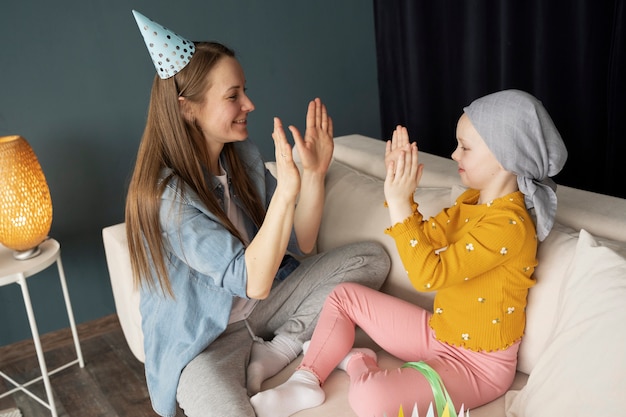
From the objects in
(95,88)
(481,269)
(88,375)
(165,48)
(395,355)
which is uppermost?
(165,48)

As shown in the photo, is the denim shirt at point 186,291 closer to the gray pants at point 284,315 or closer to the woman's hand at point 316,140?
the gray pants at point 284,315

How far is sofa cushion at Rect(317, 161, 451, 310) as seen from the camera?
1.72 metres

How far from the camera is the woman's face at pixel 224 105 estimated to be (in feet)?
5.26

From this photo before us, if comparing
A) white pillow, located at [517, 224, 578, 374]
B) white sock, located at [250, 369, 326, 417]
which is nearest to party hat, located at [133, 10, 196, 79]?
white sock, located at [250, 369, 326, 417]

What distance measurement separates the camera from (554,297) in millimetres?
1367

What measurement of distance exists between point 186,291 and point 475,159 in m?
0.76

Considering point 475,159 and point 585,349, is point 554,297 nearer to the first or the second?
point 585,349

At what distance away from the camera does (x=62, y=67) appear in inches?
94.0

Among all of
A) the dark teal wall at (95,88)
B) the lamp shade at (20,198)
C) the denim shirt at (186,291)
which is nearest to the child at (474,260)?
the denim shirt at (186,291)

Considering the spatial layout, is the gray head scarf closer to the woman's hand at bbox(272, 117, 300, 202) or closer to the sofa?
the sofa

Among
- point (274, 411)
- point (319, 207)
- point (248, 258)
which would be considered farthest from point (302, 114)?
point (274, 411)

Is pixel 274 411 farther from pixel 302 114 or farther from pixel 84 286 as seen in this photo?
pixel 302 114

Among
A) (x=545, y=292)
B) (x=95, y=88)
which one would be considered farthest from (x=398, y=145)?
(x=95, y=88)

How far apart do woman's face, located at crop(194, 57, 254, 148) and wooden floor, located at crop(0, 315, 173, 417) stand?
1020 mm
